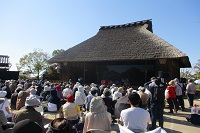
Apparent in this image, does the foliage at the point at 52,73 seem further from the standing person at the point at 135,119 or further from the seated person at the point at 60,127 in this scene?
the seated person at the point at 60,127

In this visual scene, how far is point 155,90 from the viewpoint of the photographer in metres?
5.74

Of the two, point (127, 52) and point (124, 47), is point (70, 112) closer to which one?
point (127, 52)

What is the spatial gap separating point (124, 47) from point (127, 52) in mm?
1191

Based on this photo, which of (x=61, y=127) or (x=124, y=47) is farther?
(x=124, y=47)

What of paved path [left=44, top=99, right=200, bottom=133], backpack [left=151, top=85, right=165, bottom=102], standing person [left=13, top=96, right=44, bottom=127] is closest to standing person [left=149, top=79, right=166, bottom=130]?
backpack [left=151, top=85, right=165, bottom=102]

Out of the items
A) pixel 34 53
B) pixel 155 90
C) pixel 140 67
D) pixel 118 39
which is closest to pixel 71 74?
pixel 118 39

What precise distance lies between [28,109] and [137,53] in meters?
12.3

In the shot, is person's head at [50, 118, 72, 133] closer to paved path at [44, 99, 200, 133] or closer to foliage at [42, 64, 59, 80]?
paved path at [44, 99, 200, 133]

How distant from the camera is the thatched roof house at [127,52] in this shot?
45.7 ft

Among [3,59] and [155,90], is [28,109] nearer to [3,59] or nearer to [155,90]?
[155,90]

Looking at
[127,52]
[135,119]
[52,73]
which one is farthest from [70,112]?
[52,73]

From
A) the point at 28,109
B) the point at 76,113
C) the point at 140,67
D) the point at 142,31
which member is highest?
the point at 142,31

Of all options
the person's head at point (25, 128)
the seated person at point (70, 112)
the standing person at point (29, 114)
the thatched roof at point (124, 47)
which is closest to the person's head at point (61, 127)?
the person's head at point (25, 128)

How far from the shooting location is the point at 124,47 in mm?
16516
